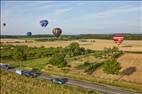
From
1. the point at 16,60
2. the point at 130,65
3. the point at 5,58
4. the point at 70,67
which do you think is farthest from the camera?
the point at 5,58

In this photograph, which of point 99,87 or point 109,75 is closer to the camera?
point 99,87

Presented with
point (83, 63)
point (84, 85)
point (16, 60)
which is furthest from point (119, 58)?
point (16, 60)

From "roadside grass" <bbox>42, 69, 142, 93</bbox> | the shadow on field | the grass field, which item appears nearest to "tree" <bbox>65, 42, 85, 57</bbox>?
the grass field

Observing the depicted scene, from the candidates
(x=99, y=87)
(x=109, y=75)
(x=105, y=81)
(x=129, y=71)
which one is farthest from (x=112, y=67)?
(x=99, y=87)

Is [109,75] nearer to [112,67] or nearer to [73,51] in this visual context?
[112,67]

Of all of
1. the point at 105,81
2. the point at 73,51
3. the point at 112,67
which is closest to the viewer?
the point at 105,81

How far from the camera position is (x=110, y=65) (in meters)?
61.1

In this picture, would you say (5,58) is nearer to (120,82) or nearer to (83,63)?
(83,63)

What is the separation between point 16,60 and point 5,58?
36.3ft

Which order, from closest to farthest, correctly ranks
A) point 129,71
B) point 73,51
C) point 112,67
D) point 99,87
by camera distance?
point 99,87, point 112,67, point 129,71, point 73,51

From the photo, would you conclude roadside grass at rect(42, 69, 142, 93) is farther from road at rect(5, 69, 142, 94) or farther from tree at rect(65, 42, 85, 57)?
tree at rect(65, 42, 85, 57)

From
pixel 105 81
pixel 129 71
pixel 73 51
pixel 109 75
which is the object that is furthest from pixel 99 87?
pixel 73 51

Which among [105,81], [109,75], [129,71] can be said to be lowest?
[105,81]

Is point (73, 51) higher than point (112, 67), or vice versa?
point (112, 67)
